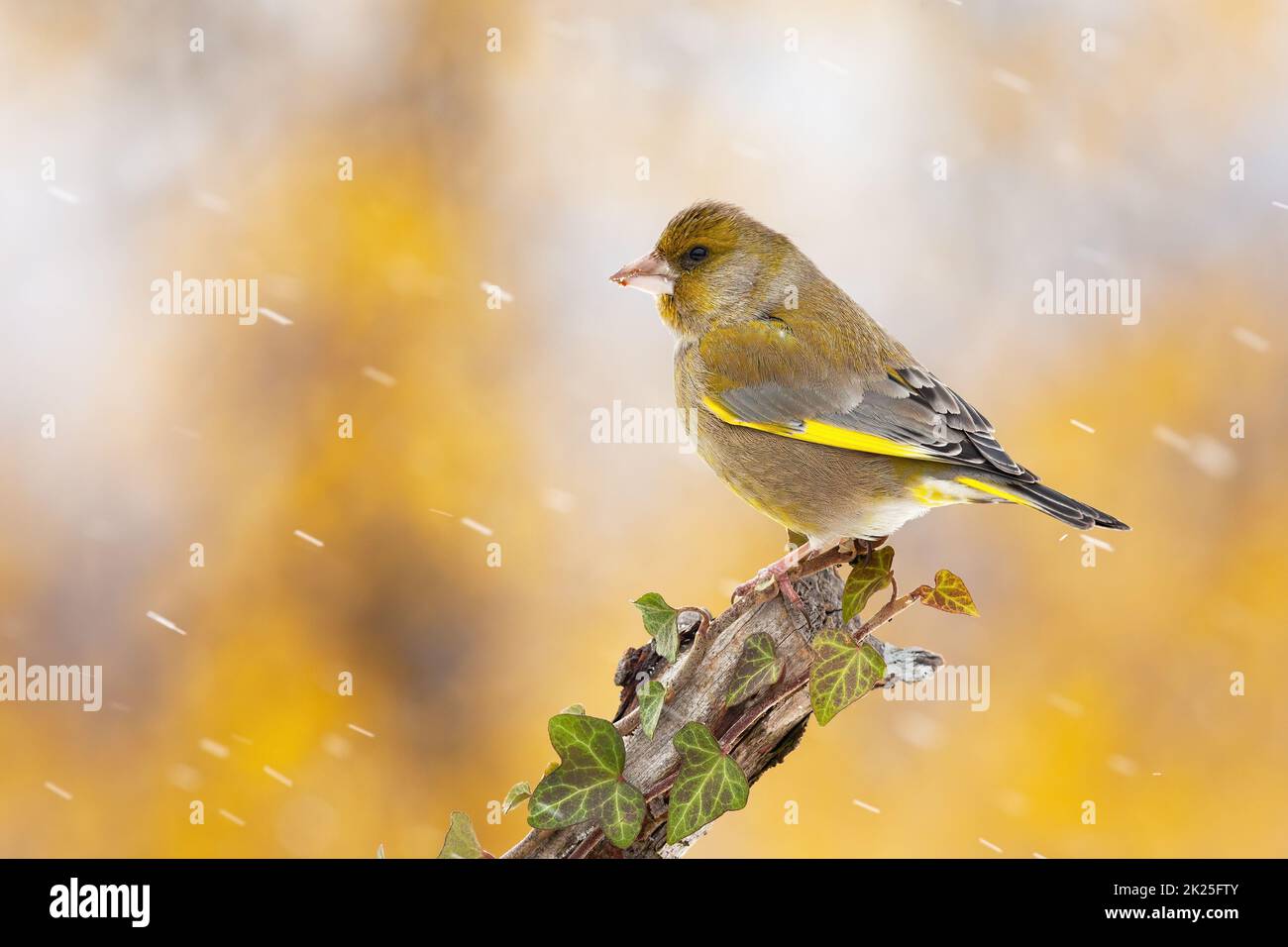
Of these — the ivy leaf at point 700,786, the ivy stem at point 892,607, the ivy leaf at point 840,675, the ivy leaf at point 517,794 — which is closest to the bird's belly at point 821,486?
the ivy stem at point 892,607

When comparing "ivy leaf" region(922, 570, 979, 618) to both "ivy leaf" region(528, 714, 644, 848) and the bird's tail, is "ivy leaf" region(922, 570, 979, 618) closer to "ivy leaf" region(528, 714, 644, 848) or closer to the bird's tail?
the bird's tail

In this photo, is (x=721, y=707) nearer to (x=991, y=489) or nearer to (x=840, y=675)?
(x=840, y=675)

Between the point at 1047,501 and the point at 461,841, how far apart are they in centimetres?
100

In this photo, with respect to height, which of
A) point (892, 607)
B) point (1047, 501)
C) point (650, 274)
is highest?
point (650, 274)

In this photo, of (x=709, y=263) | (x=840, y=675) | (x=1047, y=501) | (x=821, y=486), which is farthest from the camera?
(x=709, y=263)

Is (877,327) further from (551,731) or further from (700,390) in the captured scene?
(551,731)

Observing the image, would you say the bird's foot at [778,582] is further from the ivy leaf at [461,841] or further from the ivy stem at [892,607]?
the ivy leaf at [461,841]

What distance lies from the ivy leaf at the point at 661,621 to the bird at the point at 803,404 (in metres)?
0.15

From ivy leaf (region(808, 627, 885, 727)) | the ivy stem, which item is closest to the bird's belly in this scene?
the ivy stem

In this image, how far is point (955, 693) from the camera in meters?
3.33

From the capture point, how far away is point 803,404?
6.64 ft

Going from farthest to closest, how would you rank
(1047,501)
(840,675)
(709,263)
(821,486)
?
(709,263) < (821,486) < (1047,501) < (840,675)

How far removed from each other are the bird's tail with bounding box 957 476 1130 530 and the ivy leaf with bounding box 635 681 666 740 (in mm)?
594

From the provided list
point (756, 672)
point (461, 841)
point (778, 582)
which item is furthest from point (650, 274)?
point (461, 841)
